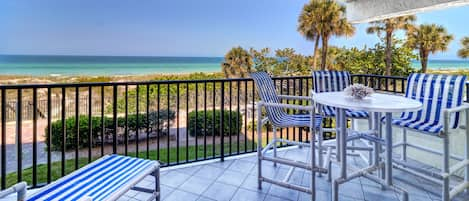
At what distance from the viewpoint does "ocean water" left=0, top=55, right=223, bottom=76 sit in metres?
18.1

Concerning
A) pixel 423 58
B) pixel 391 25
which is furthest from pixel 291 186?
pixel 423 58

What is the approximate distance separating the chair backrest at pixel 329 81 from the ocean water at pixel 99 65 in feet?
66.1

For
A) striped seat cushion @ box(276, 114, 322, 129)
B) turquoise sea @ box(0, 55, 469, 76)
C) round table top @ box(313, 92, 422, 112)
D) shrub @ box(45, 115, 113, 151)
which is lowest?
shrub @ box(45, 115, 113, 151)

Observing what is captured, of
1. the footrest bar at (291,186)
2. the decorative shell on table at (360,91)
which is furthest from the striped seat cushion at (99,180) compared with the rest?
the decorative shell on table at (360,91)

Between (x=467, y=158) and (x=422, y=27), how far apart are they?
13.2 metres

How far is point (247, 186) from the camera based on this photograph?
93.0 inches

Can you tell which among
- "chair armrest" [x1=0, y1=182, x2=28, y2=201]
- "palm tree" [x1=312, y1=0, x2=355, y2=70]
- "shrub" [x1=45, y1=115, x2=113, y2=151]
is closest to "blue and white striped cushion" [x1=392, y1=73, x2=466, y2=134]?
"chair armrest" [x1=0, y1=182, x2=28, y2=201]

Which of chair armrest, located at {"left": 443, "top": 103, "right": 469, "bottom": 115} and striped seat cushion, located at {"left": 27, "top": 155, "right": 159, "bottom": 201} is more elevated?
chair armrest, located at {"left": 443, "top": 103, "right": 469, "bottom": 115}

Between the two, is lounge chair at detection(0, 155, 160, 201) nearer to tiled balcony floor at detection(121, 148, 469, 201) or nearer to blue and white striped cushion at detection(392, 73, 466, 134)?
tiled balcony floor at detection(121, 148, 469, 201)

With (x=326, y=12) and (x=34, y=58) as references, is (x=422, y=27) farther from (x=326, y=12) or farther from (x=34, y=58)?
(x=34, y=58)

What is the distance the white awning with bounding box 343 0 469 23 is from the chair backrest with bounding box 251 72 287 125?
91.4 inches

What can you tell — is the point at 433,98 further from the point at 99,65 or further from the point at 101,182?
the point at 99,65

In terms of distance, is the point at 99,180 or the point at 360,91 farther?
the point at 360,91

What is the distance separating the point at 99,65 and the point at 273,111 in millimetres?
21651
